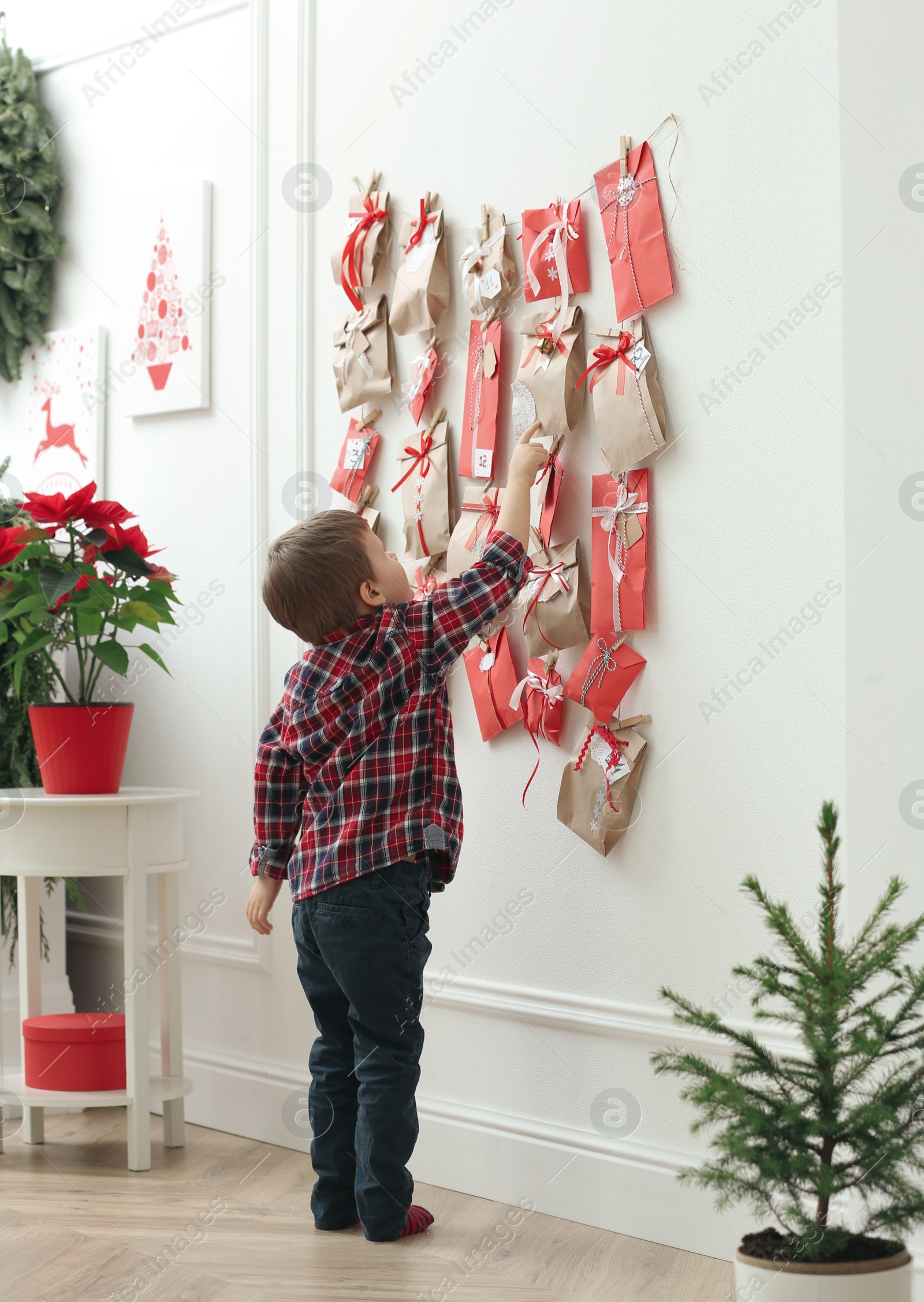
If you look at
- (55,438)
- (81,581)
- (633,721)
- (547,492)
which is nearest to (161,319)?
(55,438)

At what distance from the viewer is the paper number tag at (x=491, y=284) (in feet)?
7.01

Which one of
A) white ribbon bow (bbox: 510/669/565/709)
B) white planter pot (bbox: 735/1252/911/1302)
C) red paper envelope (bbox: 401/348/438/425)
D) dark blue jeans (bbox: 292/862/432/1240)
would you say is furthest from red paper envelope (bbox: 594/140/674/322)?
white planter pot (bbox: 735/1252/911/1302)

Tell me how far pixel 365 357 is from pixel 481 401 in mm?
306

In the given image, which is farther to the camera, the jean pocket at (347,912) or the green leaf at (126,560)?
the green leaf at (126,560)

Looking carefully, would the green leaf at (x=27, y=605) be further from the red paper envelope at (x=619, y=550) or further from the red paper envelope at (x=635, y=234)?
the red paper envelope at (x=635, y=234)

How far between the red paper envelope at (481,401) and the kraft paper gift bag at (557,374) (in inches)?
3.4

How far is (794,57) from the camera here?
1.81 metres

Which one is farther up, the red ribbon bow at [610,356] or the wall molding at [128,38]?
the wall molding at [128,38]

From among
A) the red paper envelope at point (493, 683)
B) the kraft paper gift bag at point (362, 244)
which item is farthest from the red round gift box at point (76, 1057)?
the kraft paper gift bag at point (362, 244)

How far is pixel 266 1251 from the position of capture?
1.93 meters

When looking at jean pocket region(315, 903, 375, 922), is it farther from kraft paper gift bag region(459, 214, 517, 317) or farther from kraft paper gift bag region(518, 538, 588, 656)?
kraft paper gift bag region(459, 214, 517, 317)

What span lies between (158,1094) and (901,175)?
78.9 inches

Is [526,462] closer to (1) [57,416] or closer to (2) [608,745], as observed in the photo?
(2) [608,745]

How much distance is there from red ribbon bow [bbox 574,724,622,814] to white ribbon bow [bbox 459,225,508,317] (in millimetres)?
766
